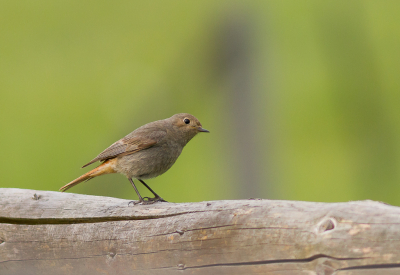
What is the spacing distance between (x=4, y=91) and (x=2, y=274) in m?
7.88

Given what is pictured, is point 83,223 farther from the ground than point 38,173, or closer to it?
farther from the ground

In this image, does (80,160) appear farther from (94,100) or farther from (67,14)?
(67,14)

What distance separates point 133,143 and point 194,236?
78.0 inches

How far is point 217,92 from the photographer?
6.71 meters

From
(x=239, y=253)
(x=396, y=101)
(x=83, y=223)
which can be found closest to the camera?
(x=239, y=253)

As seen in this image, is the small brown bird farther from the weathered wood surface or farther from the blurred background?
the blurred background

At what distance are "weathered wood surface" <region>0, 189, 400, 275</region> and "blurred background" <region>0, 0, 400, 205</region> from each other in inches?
113

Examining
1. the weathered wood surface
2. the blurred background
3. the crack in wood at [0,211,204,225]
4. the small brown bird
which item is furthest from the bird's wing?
the blurred background

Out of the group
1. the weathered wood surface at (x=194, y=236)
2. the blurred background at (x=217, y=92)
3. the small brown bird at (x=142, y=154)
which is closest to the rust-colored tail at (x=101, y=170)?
the small brown bird at (x=142, y=154)

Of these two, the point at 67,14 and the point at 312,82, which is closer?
the point at 312,82

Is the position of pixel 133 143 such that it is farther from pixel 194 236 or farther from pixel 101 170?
pixel 194 236

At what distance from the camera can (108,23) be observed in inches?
374

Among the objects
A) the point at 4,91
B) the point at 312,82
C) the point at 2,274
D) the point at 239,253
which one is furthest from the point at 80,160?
the point at 239,253

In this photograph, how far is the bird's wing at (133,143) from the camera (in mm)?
4137
